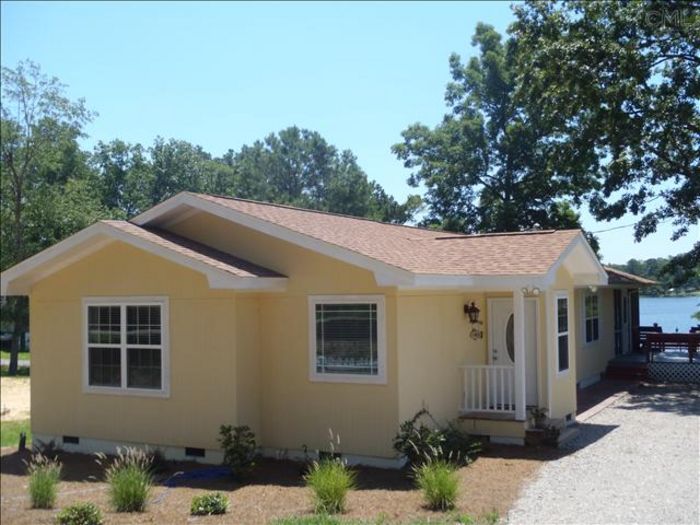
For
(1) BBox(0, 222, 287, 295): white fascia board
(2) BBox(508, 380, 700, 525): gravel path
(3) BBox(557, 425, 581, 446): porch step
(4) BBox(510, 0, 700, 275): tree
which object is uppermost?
(4) BBox(510, 0, 700, 275): tree

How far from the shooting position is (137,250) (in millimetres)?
11273

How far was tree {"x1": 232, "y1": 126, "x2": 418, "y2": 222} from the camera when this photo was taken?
1577 inches

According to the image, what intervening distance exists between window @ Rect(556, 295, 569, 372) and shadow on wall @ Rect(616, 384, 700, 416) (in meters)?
3.10

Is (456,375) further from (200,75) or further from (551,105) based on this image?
(551,105)

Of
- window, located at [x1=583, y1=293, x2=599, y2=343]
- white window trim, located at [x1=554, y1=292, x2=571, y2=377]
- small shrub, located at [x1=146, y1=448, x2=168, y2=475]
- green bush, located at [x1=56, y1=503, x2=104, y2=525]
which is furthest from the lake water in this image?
green bush, located at [x1=56, y1=503, x2=104, y2=525]

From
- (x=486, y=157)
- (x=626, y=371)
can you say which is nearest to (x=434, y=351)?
(x=626, y=371)

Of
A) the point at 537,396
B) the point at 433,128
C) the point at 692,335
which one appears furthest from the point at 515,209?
the point at 537,396

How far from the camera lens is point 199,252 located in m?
11.0

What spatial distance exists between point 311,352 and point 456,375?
2.72 meters

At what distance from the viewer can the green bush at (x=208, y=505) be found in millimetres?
8031

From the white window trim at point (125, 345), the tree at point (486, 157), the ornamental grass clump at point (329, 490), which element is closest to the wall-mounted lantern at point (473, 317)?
the ornamental grass clump at point (329, 490)

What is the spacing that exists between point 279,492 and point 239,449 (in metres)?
1.10

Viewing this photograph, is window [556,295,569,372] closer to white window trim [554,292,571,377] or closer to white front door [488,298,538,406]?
white window trim [554,292,571,377]

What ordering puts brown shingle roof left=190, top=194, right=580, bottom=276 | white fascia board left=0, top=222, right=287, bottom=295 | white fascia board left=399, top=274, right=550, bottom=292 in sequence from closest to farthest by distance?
white fascia board left=0, top=222, right=287, bottom=295
white fascia board left=399, top=274, right=550, bottom=292
brown shingle roof left=190, top=194, right=580, bottom=276
